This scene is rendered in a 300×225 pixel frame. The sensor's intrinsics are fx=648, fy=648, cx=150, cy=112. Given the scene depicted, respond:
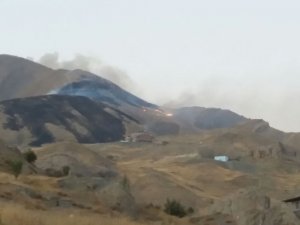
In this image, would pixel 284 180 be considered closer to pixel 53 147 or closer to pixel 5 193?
pixel 53 147

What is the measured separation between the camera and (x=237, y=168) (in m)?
165

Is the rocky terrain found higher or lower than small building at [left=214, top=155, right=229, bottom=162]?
lower

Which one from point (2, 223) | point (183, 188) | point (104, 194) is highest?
point (183, 188)

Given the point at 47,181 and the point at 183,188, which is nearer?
the point at 47,181

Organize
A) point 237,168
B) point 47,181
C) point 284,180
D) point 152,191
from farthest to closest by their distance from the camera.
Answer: point 237,168
point 284,180
point 152,191
point 47,181

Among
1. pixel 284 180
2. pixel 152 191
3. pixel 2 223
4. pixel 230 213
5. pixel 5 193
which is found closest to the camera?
pixel 2 223

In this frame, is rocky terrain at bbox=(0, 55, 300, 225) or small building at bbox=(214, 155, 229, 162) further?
small building at bbox=(214, 155, 229, 162)

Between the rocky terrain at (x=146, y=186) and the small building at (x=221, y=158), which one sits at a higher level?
the small building at (x=221, y=158)

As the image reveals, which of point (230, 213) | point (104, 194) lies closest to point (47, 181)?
point (104, 194)

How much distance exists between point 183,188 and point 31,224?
337 feet

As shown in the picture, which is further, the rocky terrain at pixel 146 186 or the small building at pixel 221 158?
the small building at pixel 221 158

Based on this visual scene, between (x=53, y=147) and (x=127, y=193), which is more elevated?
(x=53, y=147)

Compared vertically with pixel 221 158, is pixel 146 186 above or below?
below

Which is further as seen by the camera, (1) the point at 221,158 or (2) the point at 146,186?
(1) the point at 221,158
